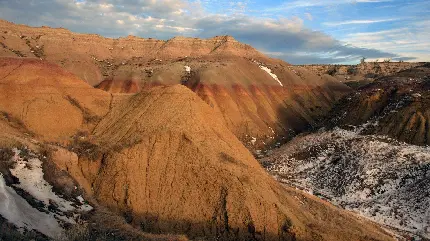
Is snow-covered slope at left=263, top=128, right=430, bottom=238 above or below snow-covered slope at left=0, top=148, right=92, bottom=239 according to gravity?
below

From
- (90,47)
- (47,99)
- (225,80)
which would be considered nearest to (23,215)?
(47,99)

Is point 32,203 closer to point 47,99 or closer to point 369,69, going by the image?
point 47,99

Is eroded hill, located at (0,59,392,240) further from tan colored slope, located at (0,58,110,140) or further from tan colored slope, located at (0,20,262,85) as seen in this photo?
tan colored slope, located at (0,20,262,85)

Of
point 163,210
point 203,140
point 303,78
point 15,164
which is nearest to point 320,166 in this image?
point 203,140

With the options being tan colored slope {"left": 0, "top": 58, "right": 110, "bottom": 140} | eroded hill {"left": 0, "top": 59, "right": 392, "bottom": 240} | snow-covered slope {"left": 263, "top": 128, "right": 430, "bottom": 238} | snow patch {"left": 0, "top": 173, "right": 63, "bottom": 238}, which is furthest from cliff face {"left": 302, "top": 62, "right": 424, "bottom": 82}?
snow patch {"left": 0, "top": 173, "right": 63, "bottom": 238}

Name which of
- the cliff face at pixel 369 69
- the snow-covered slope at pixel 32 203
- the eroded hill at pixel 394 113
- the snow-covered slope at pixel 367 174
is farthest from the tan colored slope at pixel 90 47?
the snow-covered slope at pixel 32 203

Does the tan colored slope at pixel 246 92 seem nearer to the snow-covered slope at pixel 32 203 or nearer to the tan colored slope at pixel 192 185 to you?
the tan colored slope at pixel 192 185
